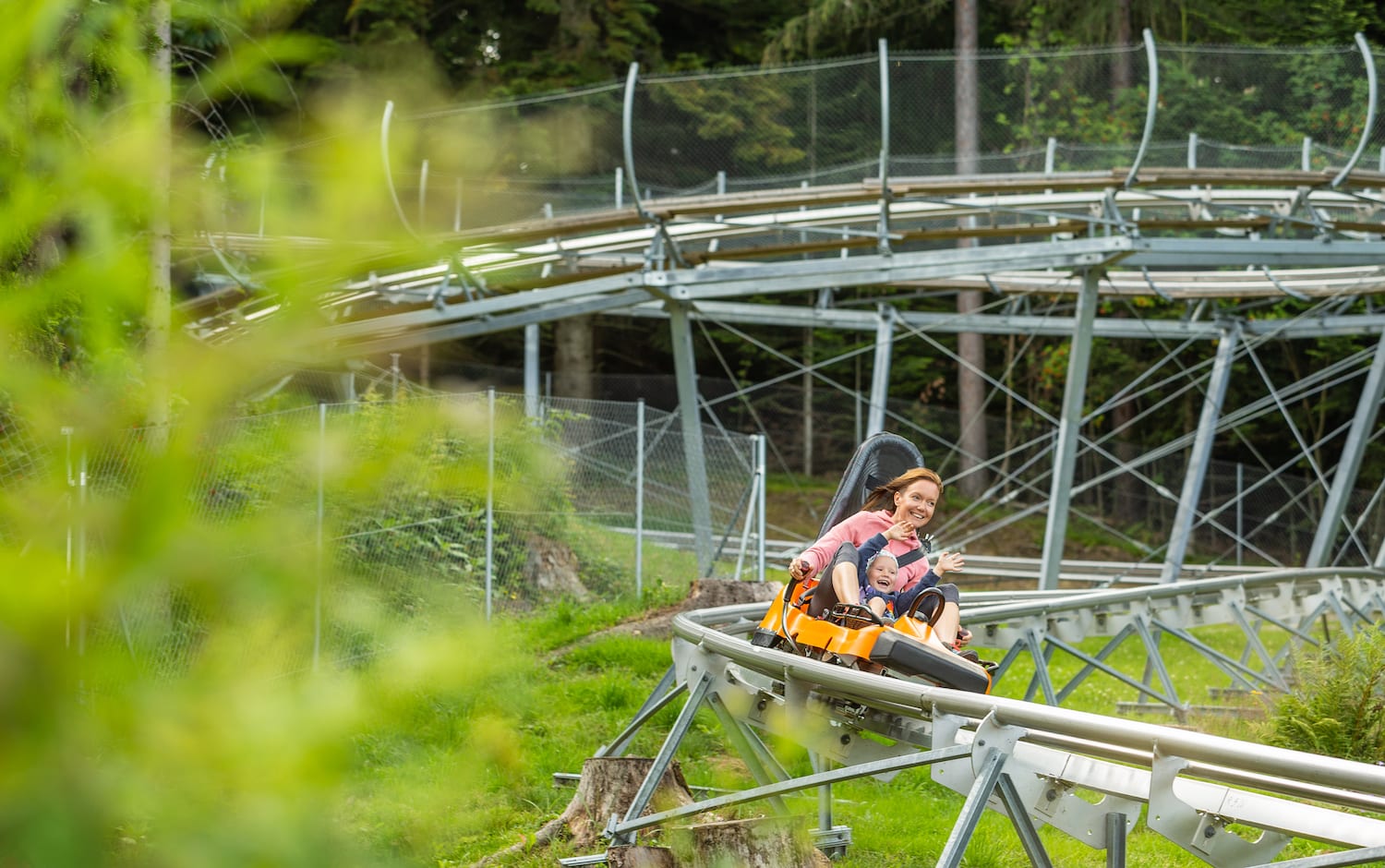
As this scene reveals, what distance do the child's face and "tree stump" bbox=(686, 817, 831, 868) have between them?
1190 mm

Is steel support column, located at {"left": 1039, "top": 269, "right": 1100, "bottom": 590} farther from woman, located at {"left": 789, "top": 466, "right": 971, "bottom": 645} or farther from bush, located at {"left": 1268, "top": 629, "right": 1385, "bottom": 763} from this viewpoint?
woman, located at {"left": 789, "top": 466, "right": 971, "bottom": 645}

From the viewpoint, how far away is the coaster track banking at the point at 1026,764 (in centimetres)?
336

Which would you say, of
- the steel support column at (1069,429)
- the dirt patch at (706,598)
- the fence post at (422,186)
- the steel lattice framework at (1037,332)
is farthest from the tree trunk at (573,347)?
the fence post at (422,186)

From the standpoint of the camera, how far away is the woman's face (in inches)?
236

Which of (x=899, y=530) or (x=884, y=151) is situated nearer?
(x=899, y=530)

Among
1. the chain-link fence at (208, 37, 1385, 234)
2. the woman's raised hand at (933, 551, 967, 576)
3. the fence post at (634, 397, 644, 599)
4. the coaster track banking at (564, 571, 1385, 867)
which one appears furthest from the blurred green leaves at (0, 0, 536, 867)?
the chain-link fence at (208, 37, 1385, 234)

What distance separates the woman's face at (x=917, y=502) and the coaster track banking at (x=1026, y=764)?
36.2 inches

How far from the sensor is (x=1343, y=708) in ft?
23.5

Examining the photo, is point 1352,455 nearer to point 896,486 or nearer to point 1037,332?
point 1037,332

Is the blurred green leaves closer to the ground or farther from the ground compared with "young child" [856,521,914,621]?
farther from the ground

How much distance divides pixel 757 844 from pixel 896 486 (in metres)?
1.95

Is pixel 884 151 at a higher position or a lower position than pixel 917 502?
higher

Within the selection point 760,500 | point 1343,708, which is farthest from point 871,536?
point 760,500

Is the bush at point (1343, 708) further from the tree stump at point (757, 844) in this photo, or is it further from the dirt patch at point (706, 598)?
the dirt patch at point (706, 598)
